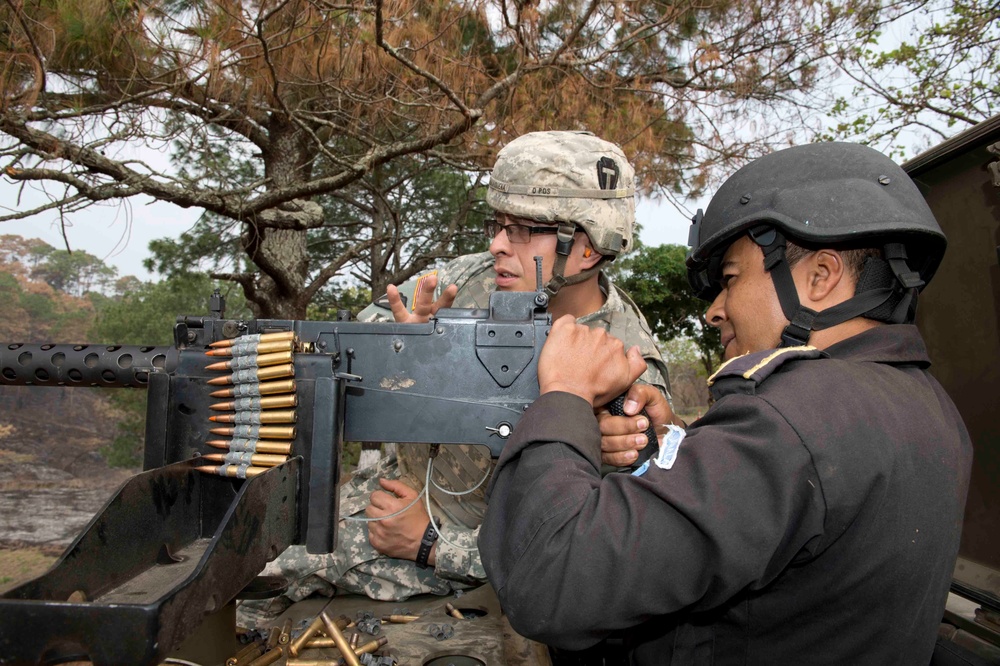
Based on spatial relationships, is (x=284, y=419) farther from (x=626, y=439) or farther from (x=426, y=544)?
(x=426, y=544)

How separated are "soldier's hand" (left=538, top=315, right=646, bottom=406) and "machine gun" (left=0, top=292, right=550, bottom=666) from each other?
0.24m

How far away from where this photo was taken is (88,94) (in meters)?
5.38

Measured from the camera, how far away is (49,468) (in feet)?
32.6

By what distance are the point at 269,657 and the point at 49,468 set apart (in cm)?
893

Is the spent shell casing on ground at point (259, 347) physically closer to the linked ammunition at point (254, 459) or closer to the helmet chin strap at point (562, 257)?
the linked ammunition at point (254, 459)

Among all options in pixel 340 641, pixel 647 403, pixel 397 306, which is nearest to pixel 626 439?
pixel 647 403

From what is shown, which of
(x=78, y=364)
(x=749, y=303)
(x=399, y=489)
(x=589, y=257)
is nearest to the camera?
(x=749, y=303)

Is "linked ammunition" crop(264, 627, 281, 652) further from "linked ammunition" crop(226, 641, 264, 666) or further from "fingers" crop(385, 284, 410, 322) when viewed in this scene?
"fingers" crop(385, 284, 410, 322)

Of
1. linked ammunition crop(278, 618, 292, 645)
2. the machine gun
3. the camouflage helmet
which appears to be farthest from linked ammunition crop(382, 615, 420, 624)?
the camouflage helmet

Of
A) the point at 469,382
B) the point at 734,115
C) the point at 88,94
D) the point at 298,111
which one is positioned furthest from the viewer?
the point at 734,115

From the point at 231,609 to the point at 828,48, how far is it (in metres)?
8.80

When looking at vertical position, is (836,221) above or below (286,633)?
above

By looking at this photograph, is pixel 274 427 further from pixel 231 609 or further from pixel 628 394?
pixel 628 394

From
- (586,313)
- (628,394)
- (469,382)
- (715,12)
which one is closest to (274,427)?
(469,382)
